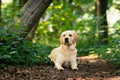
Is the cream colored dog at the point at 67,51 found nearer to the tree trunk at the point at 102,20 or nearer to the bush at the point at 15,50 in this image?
the bush at the point at 15,50

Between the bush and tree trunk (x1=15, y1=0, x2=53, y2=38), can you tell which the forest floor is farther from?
tree trunk (x1=15, y1=0, x2=53, y2=38)

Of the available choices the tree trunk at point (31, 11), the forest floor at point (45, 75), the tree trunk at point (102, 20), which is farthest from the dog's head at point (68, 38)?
the tree trunk at point (102, 20)

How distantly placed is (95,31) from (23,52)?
9438 mm

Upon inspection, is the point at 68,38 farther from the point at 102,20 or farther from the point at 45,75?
the point at 102,20

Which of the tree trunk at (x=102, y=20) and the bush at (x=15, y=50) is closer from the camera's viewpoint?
the bush at (x=15, y=50)

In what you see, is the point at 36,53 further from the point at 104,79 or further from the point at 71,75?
the point at 104,79

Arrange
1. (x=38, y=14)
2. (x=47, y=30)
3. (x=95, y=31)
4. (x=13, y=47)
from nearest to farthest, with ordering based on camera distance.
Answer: (x=13, y=47), (x=38, y=14), (x=95, y=31), (x=47, y=30)

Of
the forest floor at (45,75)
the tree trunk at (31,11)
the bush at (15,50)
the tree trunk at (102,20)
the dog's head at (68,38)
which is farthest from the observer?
the tree trunk at (102,20)

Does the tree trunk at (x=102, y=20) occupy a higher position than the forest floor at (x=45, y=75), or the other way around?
the tree trunk at (x=102, y=20)

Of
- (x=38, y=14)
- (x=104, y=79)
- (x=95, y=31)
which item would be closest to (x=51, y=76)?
(x=104, y=79)

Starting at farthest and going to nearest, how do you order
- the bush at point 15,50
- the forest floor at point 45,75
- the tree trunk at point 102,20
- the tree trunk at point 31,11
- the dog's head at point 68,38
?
the tree trunk at point 102,20 → the tree trunk at point 31,11 → the dog's head at point 68,38 → the bush at point 15,50 → the forest floor at point 45,75

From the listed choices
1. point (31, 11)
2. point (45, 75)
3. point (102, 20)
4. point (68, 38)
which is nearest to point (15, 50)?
point (45, 75)

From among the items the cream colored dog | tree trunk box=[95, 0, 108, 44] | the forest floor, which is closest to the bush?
the forest floor

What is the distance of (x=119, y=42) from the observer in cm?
819
